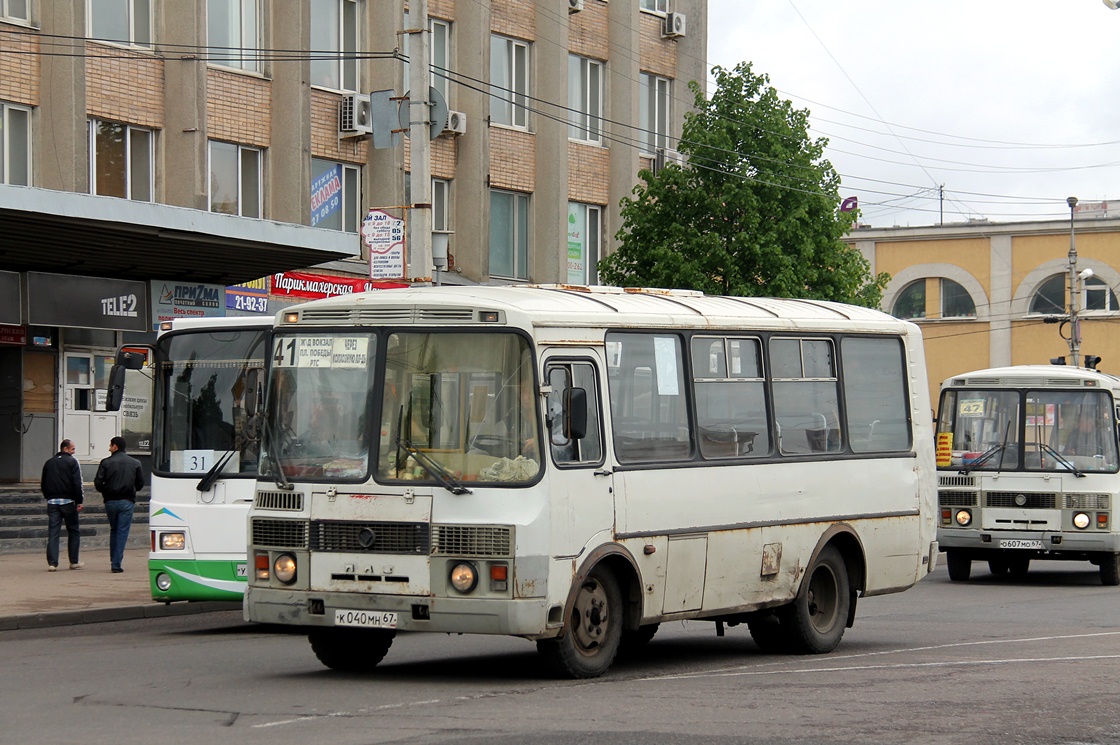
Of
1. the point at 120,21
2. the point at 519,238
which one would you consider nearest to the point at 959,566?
the point at 120,21

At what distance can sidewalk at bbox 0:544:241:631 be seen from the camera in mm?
16625

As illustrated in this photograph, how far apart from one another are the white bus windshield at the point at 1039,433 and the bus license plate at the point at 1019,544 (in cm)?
94

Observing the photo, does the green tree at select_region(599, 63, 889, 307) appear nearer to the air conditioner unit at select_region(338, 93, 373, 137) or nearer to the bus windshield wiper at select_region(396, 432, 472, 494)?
the air conditioner unit at select_region(338, 93, 373, 137)

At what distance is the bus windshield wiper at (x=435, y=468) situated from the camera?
1063 centimetres

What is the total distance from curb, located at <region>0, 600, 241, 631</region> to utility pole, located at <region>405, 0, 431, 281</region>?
4688 millimetres

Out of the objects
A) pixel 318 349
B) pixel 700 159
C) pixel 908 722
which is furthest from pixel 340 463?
pixel 700 159

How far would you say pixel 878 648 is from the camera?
551 inches

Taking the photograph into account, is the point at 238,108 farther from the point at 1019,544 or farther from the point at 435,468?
the point at 435,468

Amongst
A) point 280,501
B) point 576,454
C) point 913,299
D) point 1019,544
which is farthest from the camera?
point 913,299

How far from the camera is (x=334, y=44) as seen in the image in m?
33.6

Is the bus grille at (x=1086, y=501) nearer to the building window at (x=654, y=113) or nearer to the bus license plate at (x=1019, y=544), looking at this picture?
the bus license plate at (x=1019, y=544)

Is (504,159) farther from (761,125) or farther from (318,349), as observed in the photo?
(318,349)

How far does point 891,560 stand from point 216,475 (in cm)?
617

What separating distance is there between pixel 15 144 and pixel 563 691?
20161 millimetres
